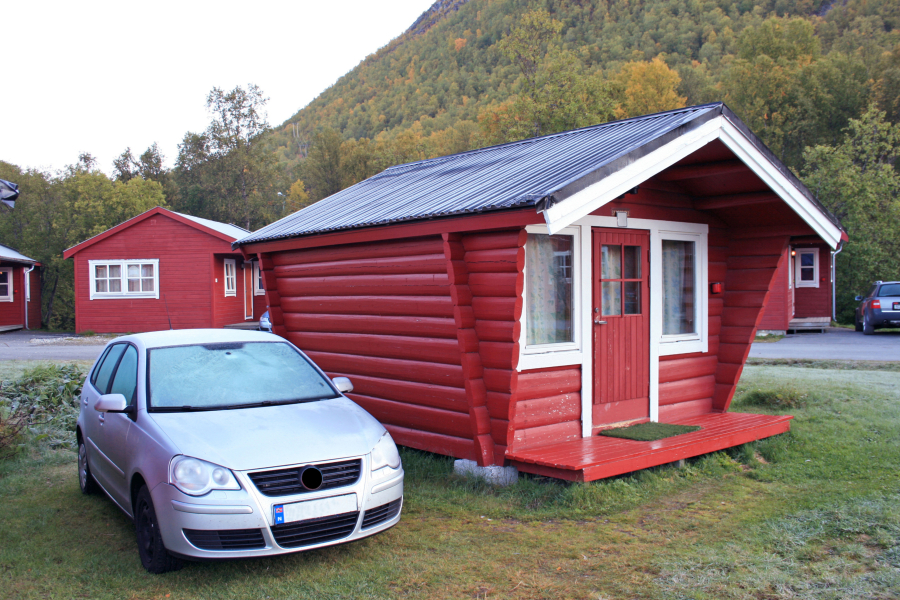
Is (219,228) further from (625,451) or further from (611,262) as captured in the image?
(625,451)

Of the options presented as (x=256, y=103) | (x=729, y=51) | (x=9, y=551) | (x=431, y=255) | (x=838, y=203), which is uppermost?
(x=729, y=51)

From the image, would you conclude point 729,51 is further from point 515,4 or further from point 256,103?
point 256,103

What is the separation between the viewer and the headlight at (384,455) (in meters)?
4.63

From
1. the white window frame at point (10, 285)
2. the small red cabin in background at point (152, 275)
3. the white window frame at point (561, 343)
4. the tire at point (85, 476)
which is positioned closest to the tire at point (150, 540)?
the tire at point (85, 476)

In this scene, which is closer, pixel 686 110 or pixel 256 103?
pixel 686 110

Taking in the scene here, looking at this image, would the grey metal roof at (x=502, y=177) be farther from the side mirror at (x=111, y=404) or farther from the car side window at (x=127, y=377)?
the side mirror at (x=111, y=404)

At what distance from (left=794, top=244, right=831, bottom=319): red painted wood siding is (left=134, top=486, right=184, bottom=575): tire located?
990 inches

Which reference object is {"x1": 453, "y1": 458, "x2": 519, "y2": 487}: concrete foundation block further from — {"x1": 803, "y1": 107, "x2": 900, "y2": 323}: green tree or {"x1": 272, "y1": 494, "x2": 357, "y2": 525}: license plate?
{"x1": 803, "y1": 107, "x2": 900, "y2": 323}: green tree

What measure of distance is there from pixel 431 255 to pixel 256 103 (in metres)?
49.5

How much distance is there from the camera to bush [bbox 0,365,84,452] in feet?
26.8

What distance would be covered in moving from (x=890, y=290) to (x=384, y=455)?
2291cm

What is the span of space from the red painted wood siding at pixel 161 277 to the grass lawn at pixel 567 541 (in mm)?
18693

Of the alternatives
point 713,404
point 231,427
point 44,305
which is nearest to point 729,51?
point 44,305

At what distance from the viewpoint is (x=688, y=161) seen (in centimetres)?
715
